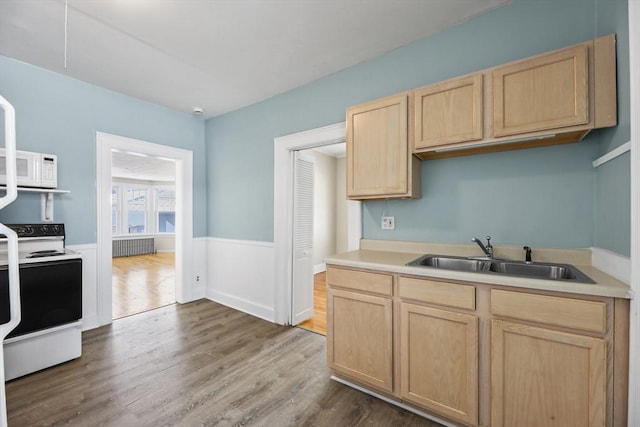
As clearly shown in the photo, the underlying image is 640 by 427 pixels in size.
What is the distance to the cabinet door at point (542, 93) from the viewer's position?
1.42m

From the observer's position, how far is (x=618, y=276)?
1.28m

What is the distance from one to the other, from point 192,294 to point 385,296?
10.2 ft

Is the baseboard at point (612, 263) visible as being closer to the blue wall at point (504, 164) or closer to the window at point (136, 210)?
the blue wall at point (504, 164)

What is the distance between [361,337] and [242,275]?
2098 mm

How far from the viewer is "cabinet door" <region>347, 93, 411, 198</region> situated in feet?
6.56

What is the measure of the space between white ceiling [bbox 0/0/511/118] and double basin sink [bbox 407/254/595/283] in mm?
1735

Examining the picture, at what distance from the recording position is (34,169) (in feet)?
7.91

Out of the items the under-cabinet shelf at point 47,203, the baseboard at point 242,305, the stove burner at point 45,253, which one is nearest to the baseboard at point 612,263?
the baseboard at point 242,305

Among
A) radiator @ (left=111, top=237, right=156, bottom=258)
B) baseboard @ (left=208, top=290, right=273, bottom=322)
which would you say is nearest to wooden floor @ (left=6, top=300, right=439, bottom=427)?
baseboard @ (left=208, top=290, right=273, bottom=322)

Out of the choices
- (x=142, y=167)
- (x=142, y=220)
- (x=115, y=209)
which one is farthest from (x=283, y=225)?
(x=142, y=220)

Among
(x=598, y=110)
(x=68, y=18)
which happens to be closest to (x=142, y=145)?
(x=68, y=18)

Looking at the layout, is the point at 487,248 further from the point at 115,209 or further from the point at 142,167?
the point at 115,209

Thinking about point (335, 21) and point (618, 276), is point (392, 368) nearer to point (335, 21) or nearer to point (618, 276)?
point (618, 276)

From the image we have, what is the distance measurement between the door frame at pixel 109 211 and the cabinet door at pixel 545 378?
3.64 meters
